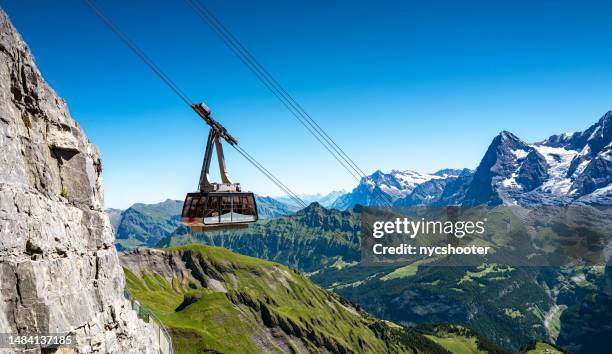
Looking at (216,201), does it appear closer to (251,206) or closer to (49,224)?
(251,206)

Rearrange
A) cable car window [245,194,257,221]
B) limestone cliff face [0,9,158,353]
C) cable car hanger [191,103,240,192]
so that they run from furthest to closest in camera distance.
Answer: cable car window [245,194,257,221] < cable car hanger [191,103,240,192] < limestone cliff face [0,9,158,353]

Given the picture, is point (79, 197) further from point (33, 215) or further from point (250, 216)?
point (250, 216)

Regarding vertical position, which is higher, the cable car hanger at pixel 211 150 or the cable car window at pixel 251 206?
the cable car hanger at pixel 211 150

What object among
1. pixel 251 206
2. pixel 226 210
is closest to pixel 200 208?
pixel 226 210

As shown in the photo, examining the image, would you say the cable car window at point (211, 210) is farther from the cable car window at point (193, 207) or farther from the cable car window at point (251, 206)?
the cable car window at point (251, 206)

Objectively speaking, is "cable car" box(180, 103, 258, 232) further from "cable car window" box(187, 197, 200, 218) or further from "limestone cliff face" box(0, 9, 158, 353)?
"limestone cliff face" box(0, 9, 158, 353)

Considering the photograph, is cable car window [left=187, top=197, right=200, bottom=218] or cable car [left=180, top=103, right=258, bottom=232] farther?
cable car window [left=187, top=197, right=200, bottom=218]

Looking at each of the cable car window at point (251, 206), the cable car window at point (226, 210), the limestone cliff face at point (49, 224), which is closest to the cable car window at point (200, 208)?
the cable car window at point (226, 210)

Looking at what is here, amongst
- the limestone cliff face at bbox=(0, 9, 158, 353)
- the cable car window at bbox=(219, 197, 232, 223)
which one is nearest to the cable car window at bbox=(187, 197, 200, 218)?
the cable car window at bbox=(219, 197, 232, 223)
